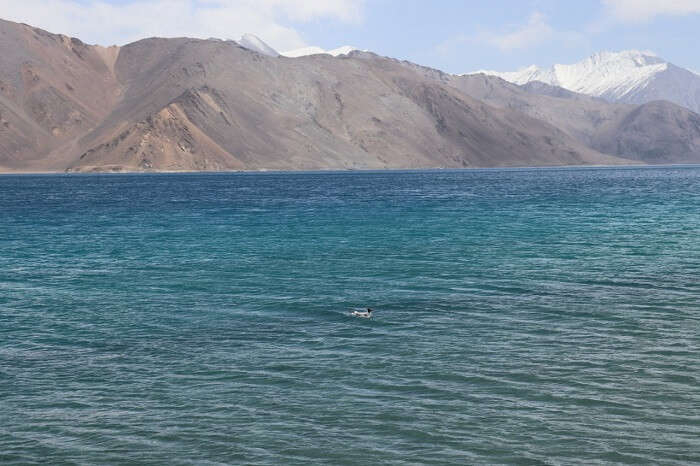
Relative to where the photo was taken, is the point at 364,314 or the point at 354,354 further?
the point at 364,314

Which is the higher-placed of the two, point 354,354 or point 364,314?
point 364,314

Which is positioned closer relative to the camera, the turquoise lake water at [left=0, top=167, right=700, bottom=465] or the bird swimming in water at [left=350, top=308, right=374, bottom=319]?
the turquoise lake water at [left=0, top=167, right=700, bottom=465]

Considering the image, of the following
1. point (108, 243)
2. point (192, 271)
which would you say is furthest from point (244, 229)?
point (192, 271)

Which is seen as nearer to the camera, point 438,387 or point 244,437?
point 244,437

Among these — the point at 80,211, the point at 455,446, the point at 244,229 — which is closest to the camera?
the point at 455,446

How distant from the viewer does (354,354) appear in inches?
1051

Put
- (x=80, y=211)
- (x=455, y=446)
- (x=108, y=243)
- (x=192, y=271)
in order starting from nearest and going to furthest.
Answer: (x=455, y=446) → (x=192, y=271) → (x=108, y=243) → (x=80, y=211)

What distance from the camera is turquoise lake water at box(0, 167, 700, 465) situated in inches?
757

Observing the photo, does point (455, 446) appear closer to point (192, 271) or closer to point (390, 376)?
point (390, 376)

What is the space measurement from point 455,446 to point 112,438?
798cm

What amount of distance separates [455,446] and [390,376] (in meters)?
5.40

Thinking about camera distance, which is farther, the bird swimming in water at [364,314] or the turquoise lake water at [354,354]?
the bird swimming in water at [364,314]

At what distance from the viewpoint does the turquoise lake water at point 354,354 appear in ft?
63.1

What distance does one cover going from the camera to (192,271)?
1848 inches
